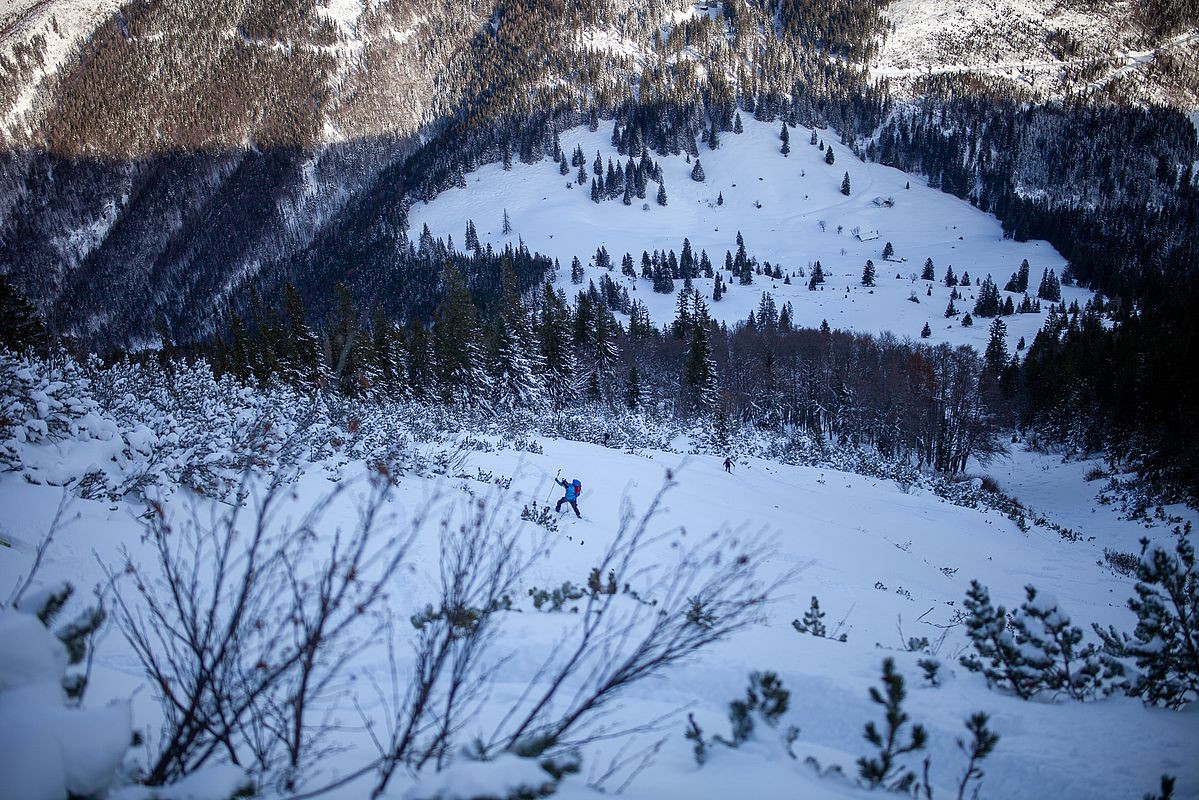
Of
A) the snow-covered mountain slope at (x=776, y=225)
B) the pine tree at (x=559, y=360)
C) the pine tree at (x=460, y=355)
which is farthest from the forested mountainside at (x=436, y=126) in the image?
the pine tree at (x=559, y=360)

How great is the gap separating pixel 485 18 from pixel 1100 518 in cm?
19996

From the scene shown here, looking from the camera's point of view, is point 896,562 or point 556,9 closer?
point 896,562

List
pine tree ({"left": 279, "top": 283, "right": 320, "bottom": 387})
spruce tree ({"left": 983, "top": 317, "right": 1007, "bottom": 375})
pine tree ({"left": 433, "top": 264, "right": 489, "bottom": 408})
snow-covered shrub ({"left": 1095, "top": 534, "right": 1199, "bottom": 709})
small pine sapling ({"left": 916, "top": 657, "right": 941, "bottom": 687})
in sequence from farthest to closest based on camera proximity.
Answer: spruce tree ({"left": 983, "top": 317, "right": 1007, "bottom": 375}), pine tree ({"left": 279, "top": 283, "right": 320, "bottom": 387}), pine tree ({"left": 433, "top": 264, "right": 489, "bottom": 408}), small pine sapling ({"left": 916, "top": 657, "right": 941, "bottom": 687}), snow-covered shrub ({"left": 1095, "top": 534, "right": 1199, "bottom": 709})

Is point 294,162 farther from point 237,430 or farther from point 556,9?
point 237,430

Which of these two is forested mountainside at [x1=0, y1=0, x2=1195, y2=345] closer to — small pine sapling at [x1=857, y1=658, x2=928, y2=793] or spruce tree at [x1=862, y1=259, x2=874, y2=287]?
spruce tree at [x1=862, y1=259, x2=874, y2=287]

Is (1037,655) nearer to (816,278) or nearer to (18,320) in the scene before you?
(18,320)

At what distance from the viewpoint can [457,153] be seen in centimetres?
11188

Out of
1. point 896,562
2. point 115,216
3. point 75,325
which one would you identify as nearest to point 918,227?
point 896,562

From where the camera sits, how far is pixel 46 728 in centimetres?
116

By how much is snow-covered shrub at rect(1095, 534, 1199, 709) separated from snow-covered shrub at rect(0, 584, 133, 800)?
165 inches

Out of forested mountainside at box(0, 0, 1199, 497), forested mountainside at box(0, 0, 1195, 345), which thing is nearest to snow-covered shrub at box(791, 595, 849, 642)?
forested mountainside at box(0, 0, 1199, 497)

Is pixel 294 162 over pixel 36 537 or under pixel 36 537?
over

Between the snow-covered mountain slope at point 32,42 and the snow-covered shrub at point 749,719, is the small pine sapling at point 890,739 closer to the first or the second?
the snow-covered shrub at point 749,719

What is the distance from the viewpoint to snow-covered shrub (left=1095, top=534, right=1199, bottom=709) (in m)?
2.70
